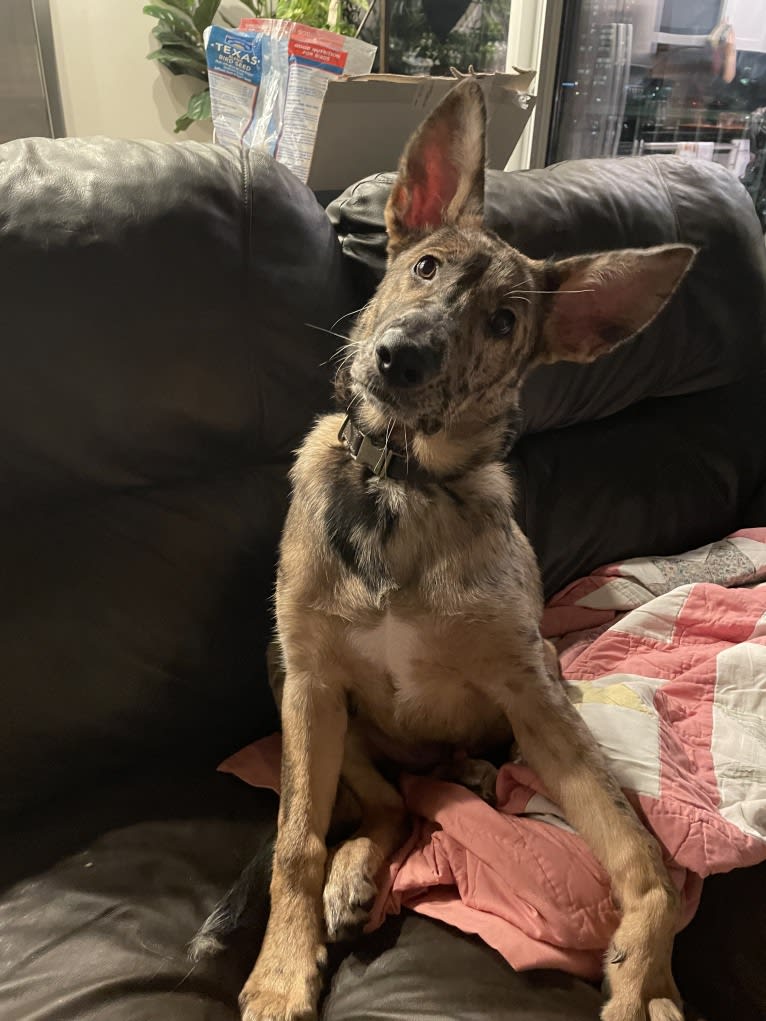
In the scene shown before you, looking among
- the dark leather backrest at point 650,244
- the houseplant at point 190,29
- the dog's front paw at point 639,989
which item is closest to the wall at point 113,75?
the houseplant at point 190,29

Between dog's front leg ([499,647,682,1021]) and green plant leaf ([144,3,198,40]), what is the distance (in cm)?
321

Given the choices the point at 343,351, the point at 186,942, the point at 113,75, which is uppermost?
the point at 113,75

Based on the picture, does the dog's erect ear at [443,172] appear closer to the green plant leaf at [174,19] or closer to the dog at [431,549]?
the dog at [431,549]

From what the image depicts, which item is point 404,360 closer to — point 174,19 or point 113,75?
Answer: point 174,19

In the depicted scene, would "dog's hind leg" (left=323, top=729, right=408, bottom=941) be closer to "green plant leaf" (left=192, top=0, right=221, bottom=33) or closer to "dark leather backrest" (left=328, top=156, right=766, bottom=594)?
"dark leather backrest" (left=328, top=156, right=766, bottom=594)

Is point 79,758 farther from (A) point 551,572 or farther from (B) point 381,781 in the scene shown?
(A) point 551,572

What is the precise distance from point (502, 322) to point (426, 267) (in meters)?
0.19

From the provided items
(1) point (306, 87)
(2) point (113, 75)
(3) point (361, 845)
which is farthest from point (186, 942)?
(2) point (113, 75)

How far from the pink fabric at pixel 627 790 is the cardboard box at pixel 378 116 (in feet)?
5.07

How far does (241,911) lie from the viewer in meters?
1.38

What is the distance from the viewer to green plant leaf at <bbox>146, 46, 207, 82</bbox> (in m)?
3.41

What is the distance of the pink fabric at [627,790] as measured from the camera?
1.34 m

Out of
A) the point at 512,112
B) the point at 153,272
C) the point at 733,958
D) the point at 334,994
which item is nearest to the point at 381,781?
the point at 334,994

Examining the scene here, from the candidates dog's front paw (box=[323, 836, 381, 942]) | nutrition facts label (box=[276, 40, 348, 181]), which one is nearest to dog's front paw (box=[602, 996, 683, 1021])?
dog's front paw (box=[323, 836, 381, 942])
